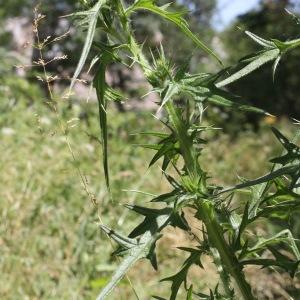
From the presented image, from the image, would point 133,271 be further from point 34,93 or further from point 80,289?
point 34,93

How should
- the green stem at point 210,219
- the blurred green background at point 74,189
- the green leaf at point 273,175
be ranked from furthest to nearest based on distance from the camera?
the blurred green background at point 74,189, the green stem at point 210,219, the green leaf at point 273,175

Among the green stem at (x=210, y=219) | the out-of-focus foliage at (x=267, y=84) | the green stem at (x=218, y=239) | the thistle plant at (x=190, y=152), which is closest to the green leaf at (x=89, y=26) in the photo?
the thistle plant at (x=190, y=152)

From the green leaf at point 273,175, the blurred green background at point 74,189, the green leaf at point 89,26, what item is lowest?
the blurred green background at point 74,189

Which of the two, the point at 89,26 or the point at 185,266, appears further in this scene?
the point at 185,266

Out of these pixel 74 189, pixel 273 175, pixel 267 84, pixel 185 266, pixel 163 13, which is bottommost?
pixel 267 84

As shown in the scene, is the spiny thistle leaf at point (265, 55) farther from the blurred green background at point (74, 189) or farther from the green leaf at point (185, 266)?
the green leaf at point (185, 266)

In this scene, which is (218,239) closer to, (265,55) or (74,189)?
(265,55)

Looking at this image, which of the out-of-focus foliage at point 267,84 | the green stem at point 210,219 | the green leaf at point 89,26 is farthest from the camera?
the out-of-focus foliage at point 267,84

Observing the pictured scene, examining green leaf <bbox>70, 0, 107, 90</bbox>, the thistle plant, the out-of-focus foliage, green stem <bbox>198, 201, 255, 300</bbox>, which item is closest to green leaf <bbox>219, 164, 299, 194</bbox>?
the thistle plant

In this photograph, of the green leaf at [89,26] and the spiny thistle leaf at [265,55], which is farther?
the spiny thistle leaf at [265,55]

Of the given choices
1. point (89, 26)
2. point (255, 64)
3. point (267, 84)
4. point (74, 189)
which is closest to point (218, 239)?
point (255, 64)

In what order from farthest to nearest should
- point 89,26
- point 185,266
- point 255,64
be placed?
point 185,266 → point 255,64 → point 89,26

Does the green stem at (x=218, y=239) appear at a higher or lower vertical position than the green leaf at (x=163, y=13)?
lower

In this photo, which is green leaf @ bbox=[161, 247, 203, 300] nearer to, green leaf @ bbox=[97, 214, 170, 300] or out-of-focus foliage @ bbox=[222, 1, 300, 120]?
green leaf @ bbox=[97, 214, 170, 300]
